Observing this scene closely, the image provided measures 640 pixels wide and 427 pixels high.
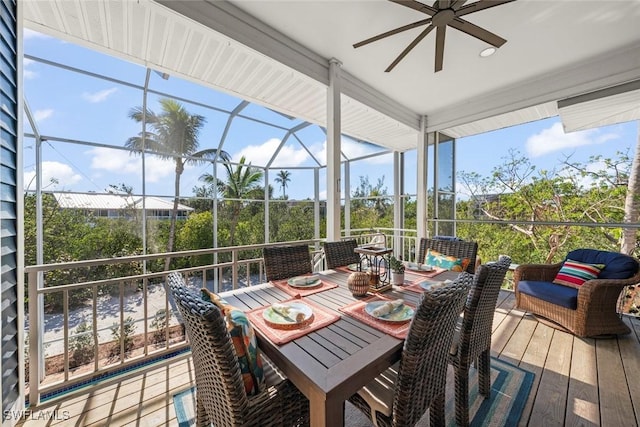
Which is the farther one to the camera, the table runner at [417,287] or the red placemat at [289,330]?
the table runner at [417,287]

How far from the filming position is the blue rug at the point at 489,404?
61.7 inches

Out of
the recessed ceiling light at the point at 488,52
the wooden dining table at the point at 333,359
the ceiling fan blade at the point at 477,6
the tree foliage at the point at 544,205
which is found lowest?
the wooden dining table at the point at 333,359

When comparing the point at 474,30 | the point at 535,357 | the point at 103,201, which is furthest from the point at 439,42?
the point at 103,201

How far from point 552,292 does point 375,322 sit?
263 centimetres

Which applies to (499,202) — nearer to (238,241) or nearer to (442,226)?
(442,226)

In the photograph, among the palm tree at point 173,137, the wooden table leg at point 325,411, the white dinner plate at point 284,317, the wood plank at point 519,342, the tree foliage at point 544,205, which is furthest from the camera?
the palm tree at point 173,137

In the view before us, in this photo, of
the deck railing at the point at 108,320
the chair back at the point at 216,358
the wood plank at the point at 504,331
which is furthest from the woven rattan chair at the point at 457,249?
the chair back at the point at 216,358

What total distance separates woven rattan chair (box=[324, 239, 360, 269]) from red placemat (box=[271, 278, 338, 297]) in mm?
510

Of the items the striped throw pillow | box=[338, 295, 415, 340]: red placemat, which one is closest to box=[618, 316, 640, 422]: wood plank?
the striped throw pillow

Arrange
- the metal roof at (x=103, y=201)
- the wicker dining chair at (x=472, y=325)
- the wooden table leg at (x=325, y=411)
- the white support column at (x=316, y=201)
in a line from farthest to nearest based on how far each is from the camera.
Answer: the white support column at (x=316, y=201) < the metal roof at (x=103, y=201) < the wicker dining chair at (x=472, y=325) < the wooden table leg at (x=325, y=411)

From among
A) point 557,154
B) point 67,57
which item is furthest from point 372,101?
point 67,57

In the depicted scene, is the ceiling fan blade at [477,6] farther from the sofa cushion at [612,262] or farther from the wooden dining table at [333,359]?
the sofa cushion at [612,262]

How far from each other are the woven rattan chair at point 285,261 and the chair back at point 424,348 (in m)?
1.32

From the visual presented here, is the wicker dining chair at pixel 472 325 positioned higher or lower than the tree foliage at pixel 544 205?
lower
